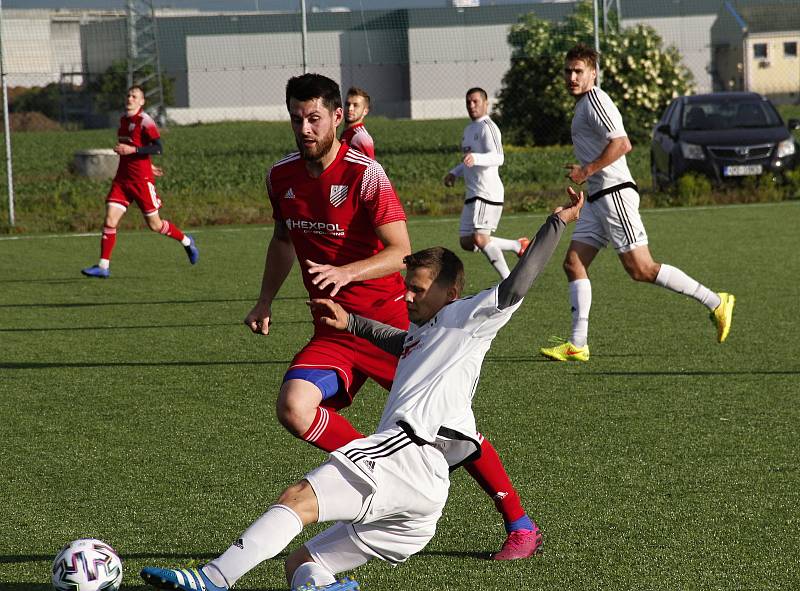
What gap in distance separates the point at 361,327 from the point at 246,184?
61.8 ft

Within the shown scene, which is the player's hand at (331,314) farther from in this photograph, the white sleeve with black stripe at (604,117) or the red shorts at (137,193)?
the red shorts at (137,193)

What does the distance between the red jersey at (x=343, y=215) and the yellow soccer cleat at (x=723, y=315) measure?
13.1ft

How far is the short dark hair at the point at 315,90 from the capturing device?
451 centimetres

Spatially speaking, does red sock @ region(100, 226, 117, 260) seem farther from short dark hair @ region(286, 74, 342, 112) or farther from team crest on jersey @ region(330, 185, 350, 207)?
short dark hair @ region(286, 74, 342, 112)

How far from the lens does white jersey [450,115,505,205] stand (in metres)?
11.8

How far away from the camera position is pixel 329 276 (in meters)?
4.33

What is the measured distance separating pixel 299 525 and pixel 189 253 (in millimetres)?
10461

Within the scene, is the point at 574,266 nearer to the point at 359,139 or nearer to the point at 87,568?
the point at 359,139

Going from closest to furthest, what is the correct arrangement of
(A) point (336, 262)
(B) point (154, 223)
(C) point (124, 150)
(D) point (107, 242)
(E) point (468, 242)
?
(A) point (336, 262) → (E) point (468, 242) → (C) point (124, 150) → (D) point (107, 242) → (B) point (154, 223)

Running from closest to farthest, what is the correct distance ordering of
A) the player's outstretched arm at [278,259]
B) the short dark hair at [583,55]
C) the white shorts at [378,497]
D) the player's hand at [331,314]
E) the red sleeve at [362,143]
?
the white shorts at [378,497] < the player's hand at [331,314] < the player's outstretched arm at [278,259] < the short dark hair at [583,55] < the red sleeve at [362,143]

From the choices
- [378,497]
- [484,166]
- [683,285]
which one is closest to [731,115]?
[484,166]

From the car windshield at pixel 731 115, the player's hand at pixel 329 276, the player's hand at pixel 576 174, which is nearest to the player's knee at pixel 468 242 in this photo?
the player's hand at pixel 576 174

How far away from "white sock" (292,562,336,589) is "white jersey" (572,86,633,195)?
499cm

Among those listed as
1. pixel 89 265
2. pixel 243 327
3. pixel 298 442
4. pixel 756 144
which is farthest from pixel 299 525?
pixel 756 144
